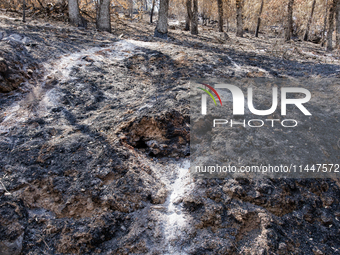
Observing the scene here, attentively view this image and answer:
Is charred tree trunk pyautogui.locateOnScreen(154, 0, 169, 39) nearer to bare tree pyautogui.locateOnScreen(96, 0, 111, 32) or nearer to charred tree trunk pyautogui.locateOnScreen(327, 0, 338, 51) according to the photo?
bare tree pyautogui.locateOnScreen(96, 0, 111, 32)

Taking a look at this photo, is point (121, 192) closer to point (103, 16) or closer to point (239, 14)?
point (103, 16)

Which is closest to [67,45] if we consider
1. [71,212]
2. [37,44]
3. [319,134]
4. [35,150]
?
[37,44]

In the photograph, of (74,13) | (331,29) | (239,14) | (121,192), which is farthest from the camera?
(239,14)

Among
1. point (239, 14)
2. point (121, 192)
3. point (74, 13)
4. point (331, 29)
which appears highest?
point (239, 14)

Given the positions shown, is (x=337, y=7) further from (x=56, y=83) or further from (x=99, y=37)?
(x=56, y=83)

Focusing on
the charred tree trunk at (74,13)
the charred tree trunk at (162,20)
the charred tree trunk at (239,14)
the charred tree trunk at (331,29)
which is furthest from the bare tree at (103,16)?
the charred tree trunk at (331,29)

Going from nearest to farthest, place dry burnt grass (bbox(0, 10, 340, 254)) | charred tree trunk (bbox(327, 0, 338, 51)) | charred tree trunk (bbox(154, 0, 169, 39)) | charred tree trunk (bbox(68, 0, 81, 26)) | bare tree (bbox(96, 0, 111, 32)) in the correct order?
dry burnt grass (bbox(0, 10, 340, 254)) → charred tree trunk (bbox(68, 0, 81, 26)) → bare tree (bbox(96, 0, 111, 32)) → charred tree trunk (bbox(154, 0, 169, 39)) → charred tree trunk (bbox(327, 0, 338, 51))

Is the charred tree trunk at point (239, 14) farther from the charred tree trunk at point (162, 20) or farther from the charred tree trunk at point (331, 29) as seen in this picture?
the charred tree trunk at point (162, 20)

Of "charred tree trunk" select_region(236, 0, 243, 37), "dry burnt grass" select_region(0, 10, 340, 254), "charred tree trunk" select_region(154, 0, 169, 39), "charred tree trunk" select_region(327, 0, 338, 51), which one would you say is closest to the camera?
"dry burnt grass" select_region(0, 10, 340, 254)

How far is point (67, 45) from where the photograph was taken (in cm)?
649

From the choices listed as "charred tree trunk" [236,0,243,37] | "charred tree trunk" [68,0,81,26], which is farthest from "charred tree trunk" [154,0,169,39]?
"charred tree trunk" [236,0,243,37]

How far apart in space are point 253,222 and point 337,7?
10.8 meters

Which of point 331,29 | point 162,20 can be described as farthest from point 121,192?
point 331,29

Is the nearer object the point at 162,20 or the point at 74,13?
the point at 74,13
